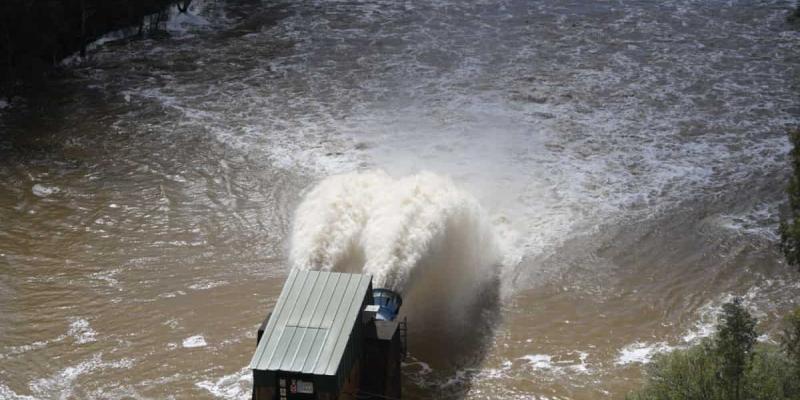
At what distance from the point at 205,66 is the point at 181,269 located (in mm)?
18215

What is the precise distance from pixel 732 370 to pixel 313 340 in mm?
6677

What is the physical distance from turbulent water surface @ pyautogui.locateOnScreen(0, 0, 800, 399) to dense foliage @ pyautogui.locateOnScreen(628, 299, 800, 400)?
3.59m

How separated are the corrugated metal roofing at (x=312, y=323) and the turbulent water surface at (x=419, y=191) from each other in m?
3.45

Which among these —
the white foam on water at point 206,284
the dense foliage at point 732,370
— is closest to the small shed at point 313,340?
the dense foliage at point 732,370

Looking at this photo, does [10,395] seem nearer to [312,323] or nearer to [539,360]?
[312,323]

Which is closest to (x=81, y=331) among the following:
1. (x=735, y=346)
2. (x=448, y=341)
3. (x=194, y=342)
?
(x=194, y=342)

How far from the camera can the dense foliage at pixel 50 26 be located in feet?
115

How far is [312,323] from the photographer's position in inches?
624

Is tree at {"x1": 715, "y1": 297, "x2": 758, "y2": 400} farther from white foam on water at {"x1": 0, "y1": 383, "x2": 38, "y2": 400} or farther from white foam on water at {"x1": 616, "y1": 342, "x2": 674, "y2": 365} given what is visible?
white foam on water at {"x1": 0, "y1": 383, "x2": 38, "y2": 400}

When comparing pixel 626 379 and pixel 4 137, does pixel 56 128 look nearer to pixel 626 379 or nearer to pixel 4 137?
pixel 4 137

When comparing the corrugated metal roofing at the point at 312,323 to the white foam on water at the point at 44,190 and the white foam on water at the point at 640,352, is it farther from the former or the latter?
the white foam on water at the point at 44,190

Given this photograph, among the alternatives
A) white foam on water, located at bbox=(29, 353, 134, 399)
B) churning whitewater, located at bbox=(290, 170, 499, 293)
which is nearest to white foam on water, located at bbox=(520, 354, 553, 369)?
churning whitewater, located at bbox=(290, 170, 499, 293)

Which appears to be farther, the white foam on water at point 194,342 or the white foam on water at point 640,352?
the white foam on water at point 194,342

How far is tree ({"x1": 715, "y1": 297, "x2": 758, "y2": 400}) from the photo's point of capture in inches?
537
